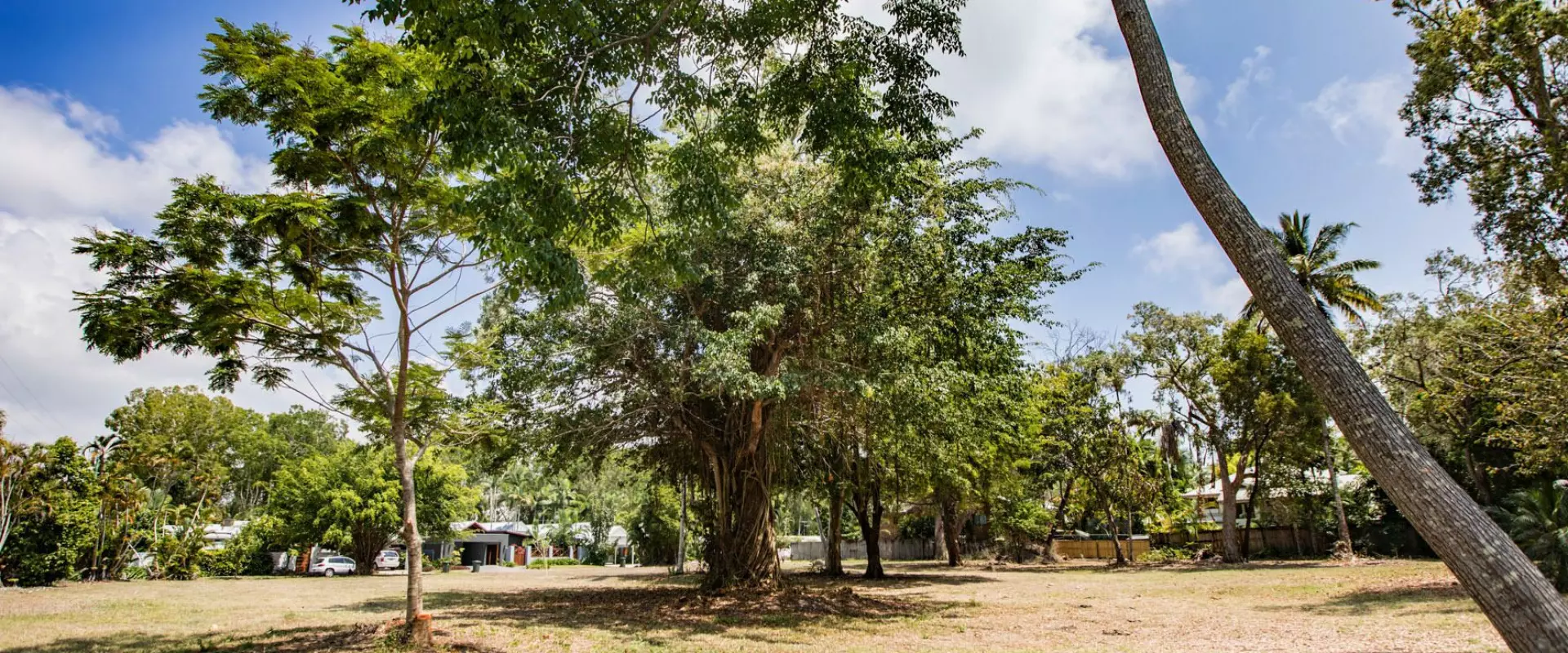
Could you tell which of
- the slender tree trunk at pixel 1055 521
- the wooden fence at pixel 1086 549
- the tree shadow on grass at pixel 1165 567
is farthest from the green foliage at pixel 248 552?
the wooden fence at pixel 1086 549

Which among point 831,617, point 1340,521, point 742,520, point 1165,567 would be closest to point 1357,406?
point 831,617

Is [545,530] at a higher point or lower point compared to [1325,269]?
lower

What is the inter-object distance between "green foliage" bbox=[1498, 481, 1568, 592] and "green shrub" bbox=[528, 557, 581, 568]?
48.7 m

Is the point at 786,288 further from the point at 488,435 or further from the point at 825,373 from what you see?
the point at 488,435

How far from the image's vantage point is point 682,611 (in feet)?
44.3

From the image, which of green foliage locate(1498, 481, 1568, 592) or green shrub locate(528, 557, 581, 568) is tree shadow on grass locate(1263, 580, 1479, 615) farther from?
green shrub locate(528, 557, 581, 568)

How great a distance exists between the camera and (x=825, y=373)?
1284 centimetres

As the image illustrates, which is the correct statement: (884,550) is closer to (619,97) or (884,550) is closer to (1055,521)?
(1055,521)

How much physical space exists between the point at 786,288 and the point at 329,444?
180 ft

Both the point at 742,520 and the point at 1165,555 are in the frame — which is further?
the point at 1165,555

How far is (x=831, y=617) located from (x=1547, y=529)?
10.7 m

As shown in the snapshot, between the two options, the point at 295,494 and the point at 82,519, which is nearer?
the point at 82,519

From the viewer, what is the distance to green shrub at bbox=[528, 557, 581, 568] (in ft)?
167

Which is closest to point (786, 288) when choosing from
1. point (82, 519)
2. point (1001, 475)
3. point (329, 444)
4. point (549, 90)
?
point (549, 90)
